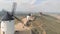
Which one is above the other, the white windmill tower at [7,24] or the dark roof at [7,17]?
the dark roof at [7,17]

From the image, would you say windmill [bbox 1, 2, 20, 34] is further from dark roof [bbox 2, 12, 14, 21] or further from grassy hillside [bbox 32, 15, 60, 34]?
grassy hillside [bbox 32, 15, 60, 34]

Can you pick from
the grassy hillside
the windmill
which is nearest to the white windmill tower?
the windmill

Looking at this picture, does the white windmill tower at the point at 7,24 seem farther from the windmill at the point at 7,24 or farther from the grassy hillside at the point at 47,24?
the grassy hillside at the point at 47,24

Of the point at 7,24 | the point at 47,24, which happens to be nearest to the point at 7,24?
the point at 7,24

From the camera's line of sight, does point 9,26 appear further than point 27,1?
No

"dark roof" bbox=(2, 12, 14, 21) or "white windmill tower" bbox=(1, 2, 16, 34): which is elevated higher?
"dark roof" bbox=(2, 12, 14, 21)

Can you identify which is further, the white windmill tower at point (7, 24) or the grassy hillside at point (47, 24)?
the grassy hillside at point (47, 24)

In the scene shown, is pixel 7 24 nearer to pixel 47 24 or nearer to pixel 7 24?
pixel 7 24

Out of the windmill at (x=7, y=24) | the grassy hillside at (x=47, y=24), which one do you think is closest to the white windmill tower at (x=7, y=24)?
the windmill at (x=7, y=24)

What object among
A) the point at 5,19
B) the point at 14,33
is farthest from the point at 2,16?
the point at 14,33

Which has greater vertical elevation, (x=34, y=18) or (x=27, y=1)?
(x=27, y=1)

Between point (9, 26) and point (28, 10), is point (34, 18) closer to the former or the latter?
point (28, 10)
